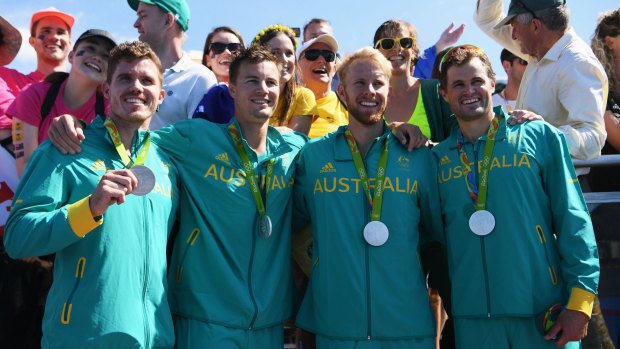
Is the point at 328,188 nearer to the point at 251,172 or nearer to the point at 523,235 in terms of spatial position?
the point at 251,172

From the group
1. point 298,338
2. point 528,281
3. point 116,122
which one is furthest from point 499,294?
point 116,122

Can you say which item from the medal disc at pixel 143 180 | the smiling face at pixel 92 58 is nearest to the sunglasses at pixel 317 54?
the smiling face at pixel 92 58

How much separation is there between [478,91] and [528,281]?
1.26m

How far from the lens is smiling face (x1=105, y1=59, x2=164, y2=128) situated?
386cm

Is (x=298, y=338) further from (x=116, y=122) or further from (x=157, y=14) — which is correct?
(x=157, y=14)

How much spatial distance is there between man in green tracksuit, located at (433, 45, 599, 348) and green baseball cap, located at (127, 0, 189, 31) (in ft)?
8.17

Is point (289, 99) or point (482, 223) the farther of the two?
point (289, 99)

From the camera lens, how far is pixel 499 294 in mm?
3842

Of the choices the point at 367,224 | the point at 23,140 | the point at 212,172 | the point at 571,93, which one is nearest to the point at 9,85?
the point at 23,140

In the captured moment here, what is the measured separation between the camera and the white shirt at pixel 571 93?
179 inches

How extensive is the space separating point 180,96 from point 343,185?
5.12 ft

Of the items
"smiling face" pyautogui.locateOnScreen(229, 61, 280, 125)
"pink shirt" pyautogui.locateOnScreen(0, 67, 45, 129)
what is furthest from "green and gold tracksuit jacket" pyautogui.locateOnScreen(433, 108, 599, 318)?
"pink shirt" pyautogui.locateOnScreen(0, 67, 45, 129)

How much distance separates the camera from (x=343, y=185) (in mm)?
4062

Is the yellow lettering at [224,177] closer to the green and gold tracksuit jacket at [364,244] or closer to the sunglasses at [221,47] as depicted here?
the green and gold tracksuit jacket at [364,244]
